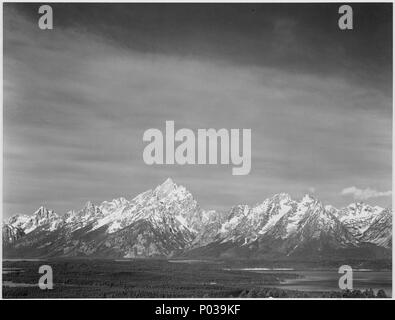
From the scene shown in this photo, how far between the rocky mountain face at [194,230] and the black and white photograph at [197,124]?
1.3 inches

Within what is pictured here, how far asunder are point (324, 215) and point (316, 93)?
1.68 metres

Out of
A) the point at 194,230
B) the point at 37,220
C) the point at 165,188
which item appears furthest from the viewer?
the point at 194,230

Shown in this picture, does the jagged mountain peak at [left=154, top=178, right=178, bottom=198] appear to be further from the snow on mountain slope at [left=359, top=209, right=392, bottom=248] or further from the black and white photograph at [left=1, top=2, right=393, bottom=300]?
the snow on mountain slope at [left=359, top=209, right=392, bottom=248]

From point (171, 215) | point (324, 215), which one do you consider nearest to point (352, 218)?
point (324, 215)

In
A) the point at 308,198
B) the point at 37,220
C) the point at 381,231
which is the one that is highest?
the point at 308,198

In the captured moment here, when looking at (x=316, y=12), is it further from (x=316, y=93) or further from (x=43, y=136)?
(x=43, y=136)

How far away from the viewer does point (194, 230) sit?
971 centimetres

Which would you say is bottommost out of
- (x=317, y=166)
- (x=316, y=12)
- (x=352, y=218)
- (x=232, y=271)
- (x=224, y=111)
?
(x=232, y=271)

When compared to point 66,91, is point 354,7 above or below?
above

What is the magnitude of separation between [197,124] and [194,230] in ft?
4.88

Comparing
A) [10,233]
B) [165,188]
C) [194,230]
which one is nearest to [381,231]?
[194,230]

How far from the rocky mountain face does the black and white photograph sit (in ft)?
0.11

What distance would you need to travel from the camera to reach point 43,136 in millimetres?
9500

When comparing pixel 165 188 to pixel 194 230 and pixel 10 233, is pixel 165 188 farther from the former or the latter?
pixel 10 233
